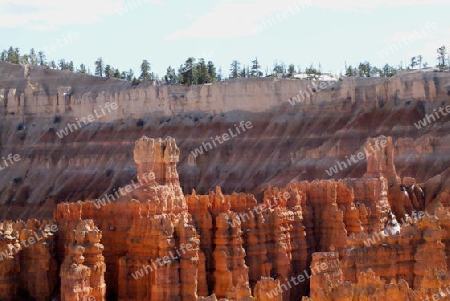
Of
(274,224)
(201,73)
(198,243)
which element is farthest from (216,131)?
(198,243)

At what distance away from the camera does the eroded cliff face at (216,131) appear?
238 ft

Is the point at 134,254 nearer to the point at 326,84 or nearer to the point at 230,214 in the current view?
the point at 230,214

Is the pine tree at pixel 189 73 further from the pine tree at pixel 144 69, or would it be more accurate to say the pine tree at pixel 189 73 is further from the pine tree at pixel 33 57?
the pine tree at pixel 33 57

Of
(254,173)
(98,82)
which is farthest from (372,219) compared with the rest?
(98,82)

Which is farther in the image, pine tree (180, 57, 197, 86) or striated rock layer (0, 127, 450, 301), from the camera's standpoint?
pine tree (180, 57, 197, 86)

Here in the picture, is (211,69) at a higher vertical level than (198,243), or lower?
higher

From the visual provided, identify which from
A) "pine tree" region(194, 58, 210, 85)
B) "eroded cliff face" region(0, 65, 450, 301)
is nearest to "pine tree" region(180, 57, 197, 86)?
"pine tree" region(194, 58, 210, 85)

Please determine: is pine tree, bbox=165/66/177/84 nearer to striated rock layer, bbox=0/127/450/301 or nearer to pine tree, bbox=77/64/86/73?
pine tree, bbox=77/64/86/73

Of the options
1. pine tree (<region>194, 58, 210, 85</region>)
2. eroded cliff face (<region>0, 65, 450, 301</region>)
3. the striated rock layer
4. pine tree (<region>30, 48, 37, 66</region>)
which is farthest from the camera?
pine tree (<region>30, 48, 37, 66</region>)

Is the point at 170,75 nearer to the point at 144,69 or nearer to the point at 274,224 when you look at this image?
the point at 144,69

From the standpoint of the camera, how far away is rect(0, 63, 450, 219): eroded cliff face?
72.6m

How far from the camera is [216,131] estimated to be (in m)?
87.0

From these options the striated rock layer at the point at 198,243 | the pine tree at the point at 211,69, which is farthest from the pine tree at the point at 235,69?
the striated rock layer at the point at 198,243

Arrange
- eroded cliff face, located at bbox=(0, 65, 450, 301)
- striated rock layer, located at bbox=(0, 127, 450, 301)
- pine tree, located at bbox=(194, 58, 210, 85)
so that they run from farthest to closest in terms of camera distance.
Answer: pine tree, located at bbox=(194, 58, 210, 85) < striated rock layer, located at bbox=(0, 127, 450, 301) < eroded cliff face, located at bbox=(0, 65, 450, 301)
